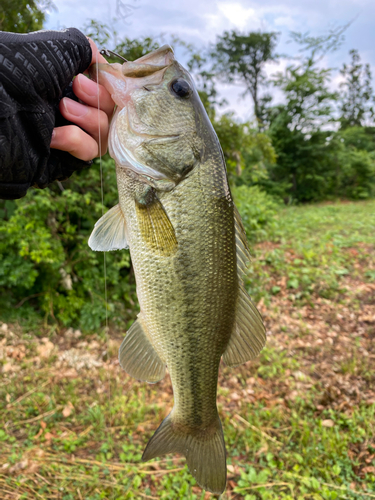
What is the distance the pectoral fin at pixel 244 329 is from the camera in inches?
61.7

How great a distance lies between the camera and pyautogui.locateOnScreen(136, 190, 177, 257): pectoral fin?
1.41m

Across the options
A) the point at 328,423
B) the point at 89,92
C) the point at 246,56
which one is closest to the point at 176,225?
the point at 89,92

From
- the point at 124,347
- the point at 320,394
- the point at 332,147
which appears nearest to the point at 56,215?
the point at 124,347

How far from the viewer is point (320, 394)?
3.89 metres

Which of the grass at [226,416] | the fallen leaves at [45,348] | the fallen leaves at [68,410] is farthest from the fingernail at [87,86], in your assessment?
the fallen leaves at [45,348]

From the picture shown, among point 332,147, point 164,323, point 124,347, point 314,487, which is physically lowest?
point 314,487

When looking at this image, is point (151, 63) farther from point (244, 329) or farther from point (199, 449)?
point (199, 449)

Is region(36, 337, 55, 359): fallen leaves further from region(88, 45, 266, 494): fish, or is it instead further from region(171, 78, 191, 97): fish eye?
region(171, 78, 191, 97): fish eye

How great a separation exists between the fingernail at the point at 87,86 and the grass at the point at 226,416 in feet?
5.54

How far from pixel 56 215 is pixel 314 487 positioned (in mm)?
4260

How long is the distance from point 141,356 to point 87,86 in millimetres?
1245

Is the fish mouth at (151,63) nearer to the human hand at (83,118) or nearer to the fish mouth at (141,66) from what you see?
the fish mouth at (141,66)

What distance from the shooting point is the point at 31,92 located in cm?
129

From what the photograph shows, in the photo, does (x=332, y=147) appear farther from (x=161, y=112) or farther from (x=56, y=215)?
(x=161, y=112)
